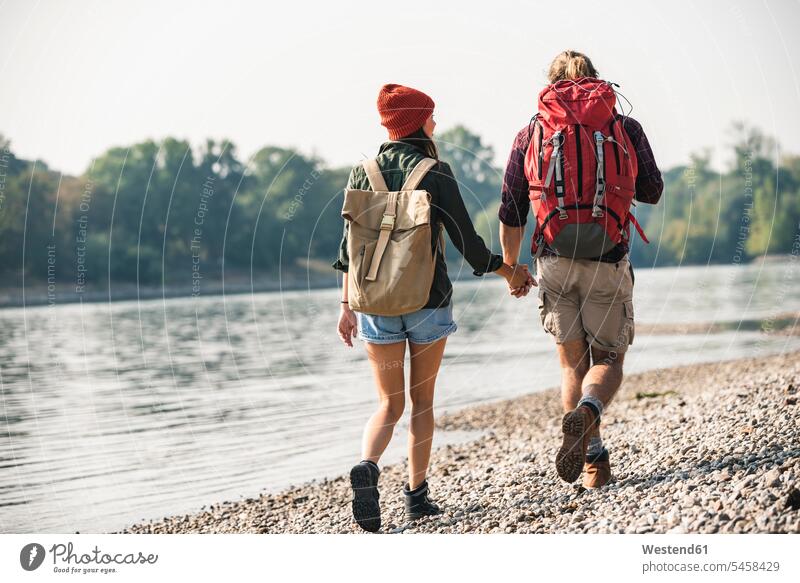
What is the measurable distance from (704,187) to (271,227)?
27.6 metres

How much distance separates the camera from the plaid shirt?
555 cm

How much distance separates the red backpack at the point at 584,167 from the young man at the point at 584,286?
0.06 feet

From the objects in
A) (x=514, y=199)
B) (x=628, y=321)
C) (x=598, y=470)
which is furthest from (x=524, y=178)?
(x=598, y=470)

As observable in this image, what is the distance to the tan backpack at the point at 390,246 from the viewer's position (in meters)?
5.29

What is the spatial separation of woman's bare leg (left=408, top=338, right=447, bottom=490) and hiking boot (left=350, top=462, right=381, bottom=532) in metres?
0.37

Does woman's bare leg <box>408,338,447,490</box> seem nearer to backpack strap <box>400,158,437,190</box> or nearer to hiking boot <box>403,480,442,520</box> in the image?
hiking boot <box>403,480,442,520</box>

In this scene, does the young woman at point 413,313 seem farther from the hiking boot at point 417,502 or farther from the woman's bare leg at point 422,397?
the hiking boot at point 417,502

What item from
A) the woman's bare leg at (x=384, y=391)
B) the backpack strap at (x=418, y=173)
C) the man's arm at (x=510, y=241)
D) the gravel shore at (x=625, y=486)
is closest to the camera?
the gravel shore at (x=625, y=486)

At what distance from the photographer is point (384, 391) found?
18.1 feet

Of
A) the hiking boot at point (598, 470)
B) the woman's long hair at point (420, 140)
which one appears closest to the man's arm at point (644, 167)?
the woman's long hair at point (420, 140)

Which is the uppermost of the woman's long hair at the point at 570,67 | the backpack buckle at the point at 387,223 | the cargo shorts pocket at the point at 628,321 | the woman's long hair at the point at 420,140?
the woman's long hair at the point at 570,67

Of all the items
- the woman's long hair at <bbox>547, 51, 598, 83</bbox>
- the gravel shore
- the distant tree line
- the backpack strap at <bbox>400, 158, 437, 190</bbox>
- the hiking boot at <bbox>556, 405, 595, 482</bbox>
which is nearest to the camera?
the gravel shore

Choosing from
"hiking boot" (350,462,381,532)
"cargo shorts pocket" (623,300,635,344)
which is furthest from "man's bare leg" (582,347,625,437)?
"hiking boot" (350,462,381,532)
